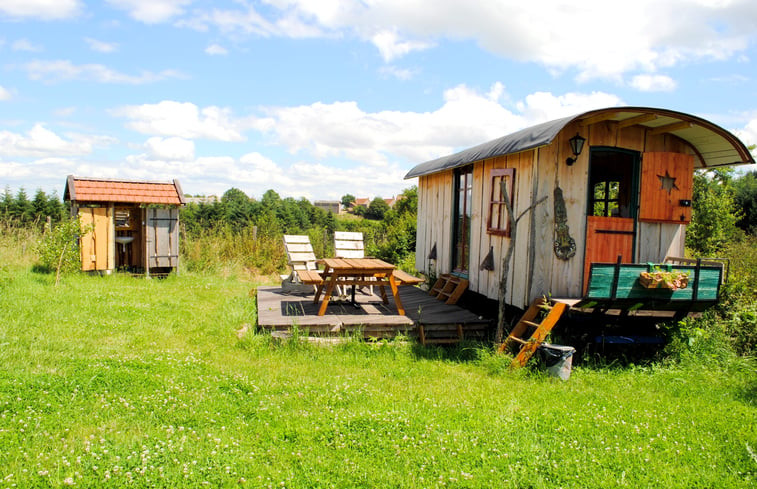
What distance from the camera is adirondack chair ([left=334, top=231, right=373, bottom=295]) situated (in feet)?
29.7

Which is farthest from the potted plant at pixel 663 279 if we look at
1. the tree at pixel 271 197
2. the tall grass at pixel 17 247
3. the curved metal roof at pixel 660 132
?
the tree at pixel 271 197

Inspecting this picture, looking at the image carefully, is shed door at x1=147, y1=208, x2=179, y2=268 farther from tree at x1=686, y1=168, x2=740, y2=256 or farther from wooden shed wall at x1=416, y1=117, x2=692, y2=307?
tree at x1=686, y1=168, x2=740, y2=256

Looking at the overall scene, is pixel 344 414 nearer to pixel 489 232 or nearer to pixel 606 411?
pixel 606 411

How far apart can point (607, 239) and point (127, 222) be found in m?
9.63

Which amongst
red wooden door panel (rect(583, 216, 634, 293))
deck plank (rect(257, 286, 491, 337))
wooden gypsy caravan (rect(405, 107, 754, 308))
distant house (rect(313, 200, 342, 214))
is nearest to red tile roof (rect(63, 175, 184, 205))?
deck plank (rect(257, 286, 491, 337))

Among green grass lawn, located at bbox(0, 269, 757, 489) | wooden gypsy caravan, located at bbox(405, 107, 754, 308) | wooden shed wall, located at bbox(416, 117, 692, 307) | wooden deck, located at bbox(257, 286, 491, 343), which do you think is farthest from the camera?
wooden deck, located at bbox(257, 286, 491, 343)

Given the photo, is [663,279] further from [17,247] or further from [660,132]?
[17,247]

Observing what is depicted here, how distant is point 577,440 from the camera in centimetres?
372

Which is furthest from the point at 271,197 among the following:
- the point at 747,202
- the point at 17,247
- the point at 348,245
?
the point at 348,245

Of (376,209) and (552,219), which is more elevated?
(376,209)

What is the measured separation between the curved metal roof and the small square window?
0.32 meters

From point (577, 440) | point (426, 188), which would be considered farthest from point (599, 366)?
point (426, 188)

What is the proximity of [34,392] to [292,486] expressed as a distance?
96.0 inches

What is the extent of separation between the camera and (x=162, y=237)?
1050 cm
